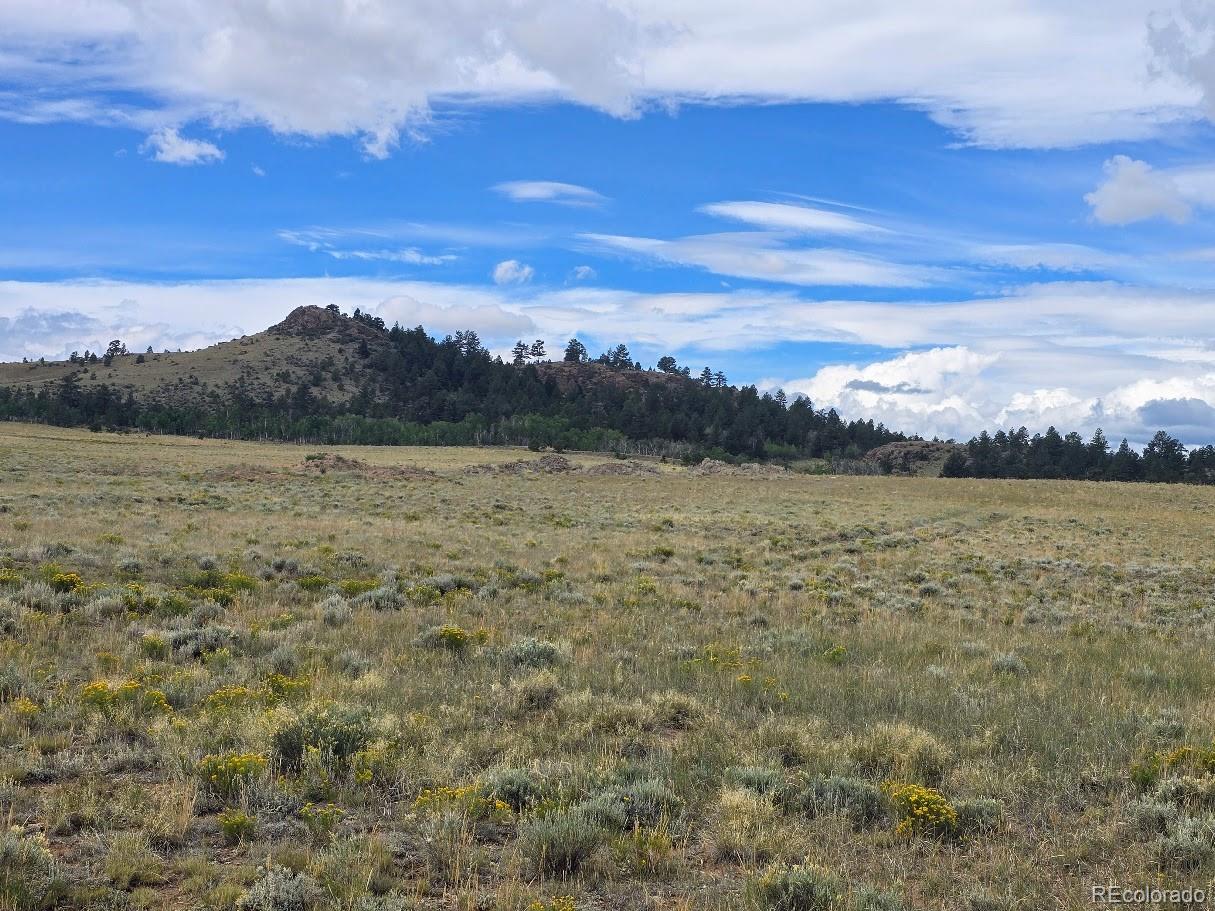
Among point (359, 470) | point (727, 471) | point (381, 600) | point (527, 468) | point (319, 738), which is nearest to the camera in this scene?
point (319, 738)

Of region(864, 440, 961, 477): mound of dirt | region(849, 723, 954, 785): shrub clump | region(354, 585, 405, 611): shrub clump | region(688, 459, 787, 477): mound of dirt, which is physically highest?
region(864, 440, 961, 477): mound of dirt

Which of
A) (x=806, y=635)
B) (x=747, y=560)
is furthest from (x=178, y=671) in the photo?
(x=747, y=560)

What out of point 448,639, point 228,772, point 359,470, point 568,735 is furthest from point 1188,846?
point 359,470

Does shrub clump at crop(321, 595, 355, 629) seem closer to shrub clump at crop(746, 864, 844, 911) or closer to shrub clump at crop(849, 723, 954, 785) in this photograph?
shrub clump at crop(849, 723, 954, 785)

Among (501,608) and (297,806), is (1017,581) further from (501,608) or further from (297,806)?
(297,806)

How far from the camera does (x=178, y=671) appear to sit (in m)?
9.49

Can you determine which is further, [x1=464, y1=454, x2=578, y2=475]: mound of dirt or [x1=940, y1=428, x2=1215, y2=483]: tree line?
[x1=940, y1=428, x2=1215, y2=483]: tree line

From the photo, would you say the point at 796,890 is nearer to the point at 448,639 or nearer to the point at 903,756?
the point at 903,756

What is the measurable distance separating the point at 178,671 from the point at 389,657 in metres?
2.46
